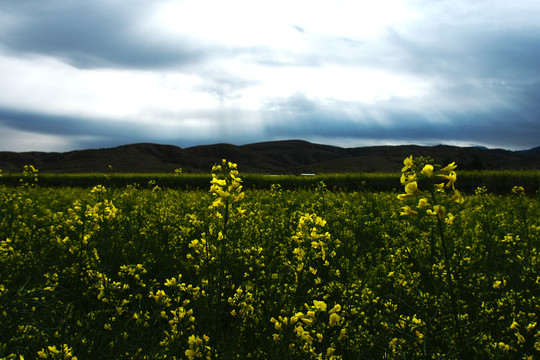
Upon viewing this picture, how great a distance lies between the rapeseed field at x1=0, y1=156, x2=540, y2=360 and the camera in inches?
87.9

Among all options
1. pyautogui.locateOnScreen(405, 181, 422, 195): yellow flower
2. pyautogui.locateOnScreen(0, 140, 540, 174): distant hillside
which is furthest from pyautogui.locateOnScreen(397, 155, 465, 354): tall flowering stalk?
pyautogui.locateOnScreen(0, 140, 540, 174): distant hillside

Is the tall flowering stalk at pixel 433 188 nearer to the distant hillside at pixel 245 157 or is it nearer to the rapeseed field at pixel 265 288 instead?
the rapeseed field at pixel 265 288

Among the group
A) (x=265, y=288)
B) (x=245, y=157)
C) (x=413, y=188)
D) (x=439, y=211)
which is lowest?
(x=265, y=288)

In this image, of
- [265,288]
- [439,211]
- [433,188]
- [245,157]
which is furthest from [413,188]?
[245,157]

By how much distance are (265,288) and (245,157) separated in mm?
149207

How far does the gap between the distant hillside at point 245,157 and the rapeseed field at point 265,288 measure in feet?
273

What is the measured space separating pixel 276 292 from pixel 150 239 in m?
2.82

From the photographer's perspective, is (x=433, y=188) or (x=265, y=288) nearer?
(x=433, y=188)

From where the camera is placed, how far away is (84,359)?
2459mm

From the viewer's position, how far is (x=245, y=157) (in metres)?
152

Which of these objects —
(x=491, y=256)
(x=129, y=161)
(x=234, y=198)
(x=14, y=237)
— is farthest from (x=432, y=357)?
(x=129, y=161)

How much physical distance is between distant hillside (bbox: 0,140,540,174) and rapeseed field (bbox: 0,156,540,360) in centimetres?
8330

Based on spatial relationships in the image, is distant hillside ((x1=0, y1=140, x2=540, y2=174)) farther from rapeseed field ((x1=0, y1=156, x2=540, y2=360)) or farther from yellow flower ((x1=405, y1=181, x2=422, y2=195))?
yellow flower ((x1=405, y1=181, x2=422, y2=195))

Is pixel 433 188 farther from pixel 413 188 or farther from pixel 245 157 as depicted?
pixel 245 157
